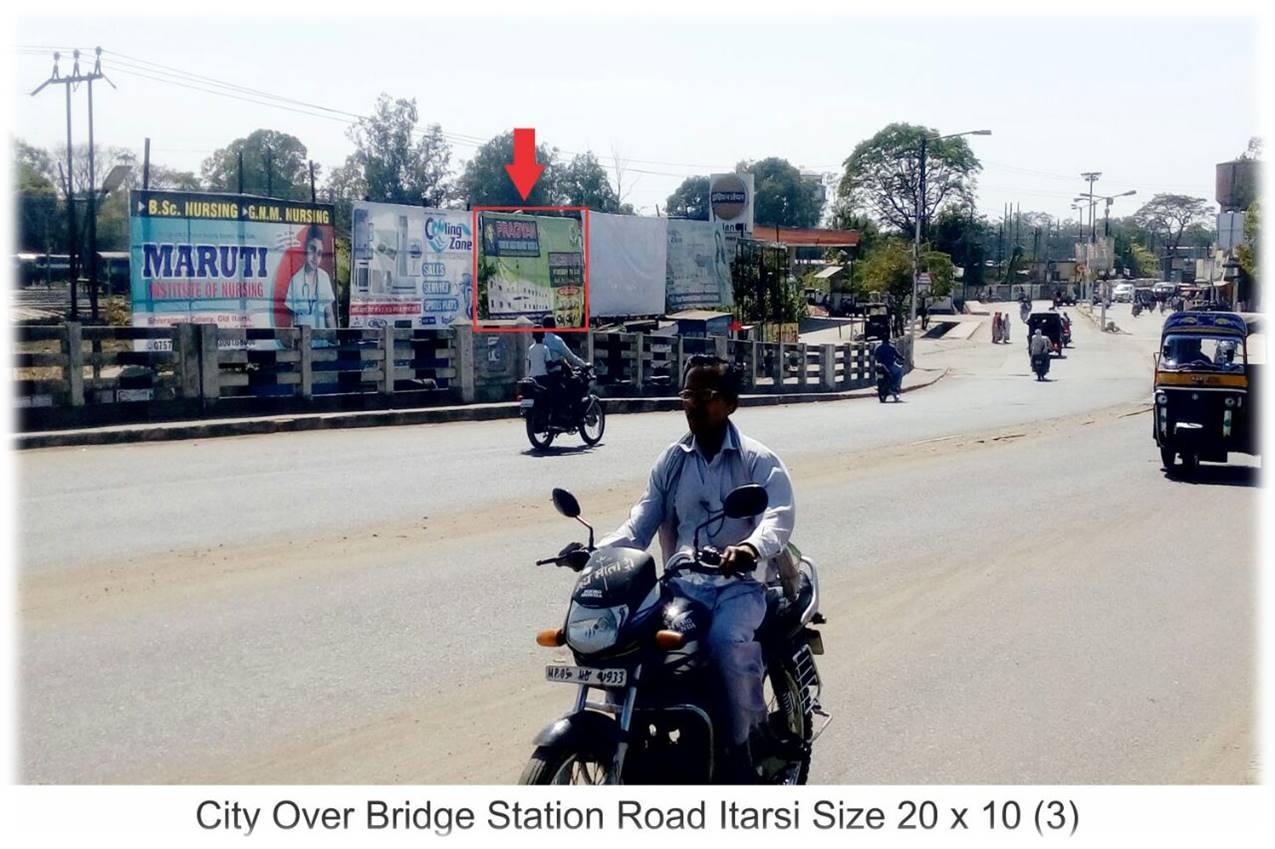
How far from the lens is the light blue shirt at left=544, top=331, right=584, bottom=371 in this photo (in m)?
17.9

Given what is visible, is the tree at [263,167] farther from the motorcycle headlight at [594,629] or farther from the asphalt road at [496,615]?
the motorcycle headlight at [594,629]

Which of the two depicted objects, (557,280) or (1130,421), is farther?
(557,280)

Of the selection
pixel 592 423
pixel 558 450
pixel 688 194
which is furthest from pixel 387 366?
pixel 688 194

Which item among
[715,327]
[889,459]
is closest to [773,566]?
[889,459]

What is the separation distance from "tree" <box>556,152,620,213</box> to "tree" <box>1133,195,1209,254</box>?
94556 mm

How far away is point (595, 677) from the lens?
4.15 metres

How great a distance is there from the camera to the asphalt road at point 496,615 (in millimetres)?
5715

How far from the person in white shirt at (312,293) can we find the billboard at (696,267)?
48.6ft

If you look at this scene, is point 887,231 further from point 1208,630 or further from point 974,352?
point 1208,630

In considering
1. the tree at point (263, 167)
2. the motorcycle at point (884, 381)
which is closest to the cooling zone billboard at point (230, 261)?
the motorcycle at point (884, 381)

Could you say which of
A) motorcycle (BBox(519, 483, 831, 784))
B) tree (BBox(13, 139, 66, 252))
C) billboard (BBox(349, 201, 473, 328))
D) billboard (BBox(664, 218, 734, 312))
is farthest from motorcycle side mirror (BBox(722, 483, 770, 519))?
tree (BBox(13, 139, 66, 252))

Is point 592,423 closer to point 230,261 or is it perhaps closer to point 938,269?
point 230,261

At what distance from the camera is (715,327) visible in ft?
Result: 127

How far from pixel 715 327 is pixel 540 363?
→ 21.3 metres
